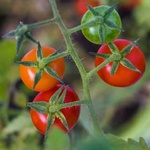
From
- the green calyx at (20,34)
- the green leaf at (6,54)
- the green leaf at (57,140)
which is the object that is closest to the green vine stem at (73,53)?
the green calyx at (20,34)

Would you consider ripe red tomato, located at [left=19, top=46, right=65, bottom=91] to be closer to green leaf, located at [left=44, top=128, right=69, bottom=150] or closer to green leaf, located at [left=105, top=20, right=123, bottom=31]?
green leaf, located at [left=105, top=20, right=123, bottom=31]

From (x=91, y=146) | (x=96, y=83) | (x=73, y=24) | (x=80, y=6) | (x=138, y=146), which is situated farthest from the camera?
(x=73, y=24)

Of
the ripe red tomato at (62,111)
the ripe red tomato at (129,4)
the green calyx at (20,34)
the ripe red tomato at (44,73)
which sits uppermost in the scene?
A: the ripe red tomato at (129,4)

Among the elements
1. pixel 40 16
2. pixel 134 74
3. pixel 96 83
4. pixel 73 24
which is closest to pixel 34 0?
pixel 40 16

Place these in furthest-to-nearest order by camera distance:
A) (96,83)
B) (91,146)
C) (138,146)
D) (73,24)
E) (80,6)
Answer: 1. (73,24)
2. (80,6)
3. (96,83)
4. (138,146)
5. (91,146)

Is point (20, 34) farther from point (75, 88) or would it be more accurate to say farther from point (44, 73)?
point (75, 88)

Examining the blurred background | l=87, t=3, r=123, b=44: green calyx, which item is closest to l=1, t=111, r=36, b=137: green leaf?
the blurred background

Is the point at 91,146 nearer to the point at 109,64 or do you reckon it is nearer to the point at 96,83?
the point at 109,64

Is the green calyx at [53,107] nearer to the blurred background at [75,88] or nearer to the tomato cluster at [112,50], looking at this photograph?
the tomato cluster at [112,50]
